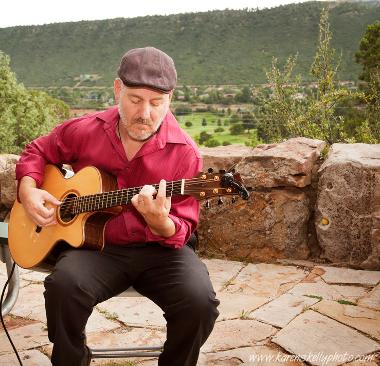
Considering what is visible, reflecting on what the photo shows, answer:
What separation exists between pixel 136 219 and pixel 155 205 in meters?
0.41

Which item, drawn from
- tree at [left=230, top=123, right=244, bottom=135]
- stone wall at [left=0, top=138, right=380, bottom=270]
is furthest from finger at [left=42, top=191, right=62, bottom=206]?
tree at [left=230, top=123, right=244, bottom=135]

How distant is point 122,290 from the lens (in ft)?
7.68

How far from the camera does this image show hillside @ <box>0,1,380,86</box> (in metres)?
41.4

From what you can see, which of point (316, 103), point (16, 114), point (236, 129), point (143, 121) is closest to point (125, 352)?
point (143, 121)

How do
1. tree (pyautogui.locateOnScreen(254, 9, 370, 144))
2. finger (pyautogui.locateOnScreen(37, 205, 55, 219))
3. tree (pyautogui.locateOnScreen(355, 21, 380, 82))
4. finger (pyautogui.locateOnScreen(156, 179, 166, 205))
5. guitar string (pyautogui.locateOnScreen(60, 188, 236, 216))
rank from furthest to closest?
tree (pyautogui.locateOnScreen(355, 21, 380, 82))
tree (pyautogui.locateOnScreen(254, 9, 370, 144))
finger (pyautogui.locateOnScreen(37, 205, 55, 219))
guitar string (pyautogui.locateOnScreen(60, 188, 236, 216))
finger (pyautogui.locateOnScreen(156, 179, 166, 205))

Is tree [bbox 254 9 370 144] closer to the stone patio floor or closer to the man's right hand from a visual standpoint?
the stone patio floor

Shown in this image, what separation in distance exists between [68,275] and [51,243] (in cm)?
34

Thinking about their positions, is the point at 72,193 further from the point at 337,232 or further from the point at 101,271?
Answer: the point at 337,232

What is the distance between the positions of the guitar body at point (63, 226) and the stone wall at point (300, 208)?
1928 millimetres

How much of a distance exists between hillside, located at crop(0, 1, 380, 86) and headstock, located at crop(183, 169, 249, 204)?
3234 cm

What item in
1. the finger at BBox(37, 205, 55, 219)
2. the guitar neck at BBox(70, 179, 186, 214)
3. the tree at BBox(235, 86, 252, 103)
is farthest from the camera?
A: the tree at BBox(235, 86, 252, 103)

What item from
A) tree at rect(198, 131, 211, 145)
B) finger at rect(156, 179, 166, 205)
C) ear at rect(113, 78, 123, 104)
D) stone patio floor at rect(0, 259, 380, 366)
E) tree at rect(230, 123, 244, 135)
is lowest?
tree at rect(198, 131, 211, 145)

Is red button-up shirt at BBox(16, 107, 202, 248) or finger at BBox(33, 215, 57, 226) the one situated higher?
red button-up shirt at BBox(16, 107, 202, 248)

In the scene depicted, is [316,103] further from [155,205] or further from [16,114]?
[16,114]
